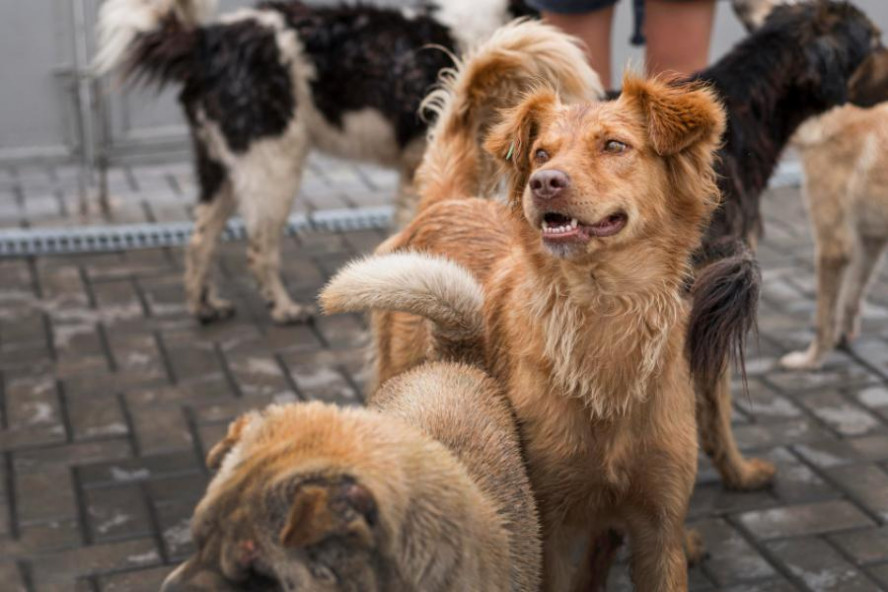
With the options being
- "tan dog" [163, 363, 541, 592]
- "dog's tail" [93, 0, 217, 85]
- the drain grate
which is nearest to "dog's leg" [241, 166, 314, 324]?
"dog's tail" [93, 0, 217, 85]

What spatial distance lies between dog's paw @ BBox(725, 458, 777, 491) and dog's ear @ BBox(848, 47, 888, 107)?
1297 mm

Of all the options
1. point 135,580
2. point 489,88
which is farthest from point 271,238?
point 135,580

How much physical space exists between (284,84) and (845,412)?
2708 mm

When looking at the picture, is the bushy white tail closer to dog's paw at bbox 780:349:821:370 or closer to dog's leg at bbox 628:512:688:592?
dog's paw at bbox 780:349:821:370

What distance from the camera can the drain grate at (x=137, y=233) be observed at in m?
6.21

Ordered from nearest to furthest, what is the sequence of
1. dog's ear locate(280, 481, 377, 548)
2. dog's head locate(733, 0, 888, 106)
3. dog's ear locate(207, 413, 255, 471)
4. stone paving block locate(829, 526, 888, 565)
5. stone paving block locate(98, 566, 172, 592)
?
dog's ear locate(280, 481, 377, 548) < dog's ear locate(207, 413, 255, 471) < stone paving block locate(98, 566, 172, 592) < stone paving block locate(829, 526, 888, 565) < dog's head locate(733, 0, 888, 106)

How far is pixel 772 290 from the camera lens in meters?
5.84

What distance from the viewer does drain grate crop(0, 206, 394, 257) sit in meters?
6.21

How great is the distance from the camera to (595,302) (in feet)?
8.79

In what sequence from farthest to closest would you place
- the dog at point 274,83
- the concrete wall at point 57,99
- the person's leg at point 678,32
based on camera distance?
the concrete wall at point 57,99
the dog at point 274,83
the person's leg at point 678,32

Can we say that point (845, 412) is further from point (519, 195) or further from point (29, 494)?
point (29, 494)

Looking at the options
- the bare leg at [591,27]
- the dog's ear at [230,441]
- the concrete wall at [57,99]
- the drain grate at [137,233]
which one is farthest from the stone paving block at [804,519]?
the concrete wall at [57,99]

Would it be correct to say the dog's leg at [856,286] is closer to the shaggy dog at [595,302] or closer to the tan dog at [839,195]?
the tan dog at [839,195]

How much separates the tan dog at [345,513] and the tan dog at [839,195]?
2.67m
